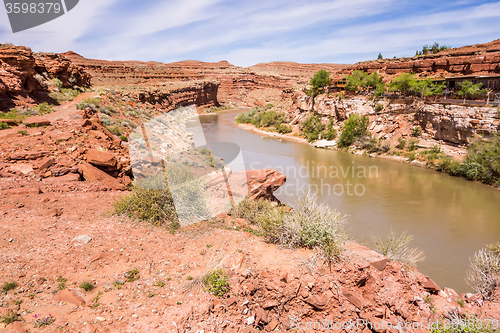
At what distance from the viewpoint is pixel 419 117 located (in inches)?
1009

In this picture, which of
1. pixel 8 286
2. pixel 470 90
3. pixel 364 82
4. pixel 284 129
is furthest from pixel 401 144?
pixel 8 286

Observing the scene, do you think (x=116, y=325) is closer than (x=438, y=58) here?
Yes

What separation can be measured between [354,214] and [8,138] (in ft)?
48.6

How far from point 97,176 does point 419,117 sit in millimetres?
28287

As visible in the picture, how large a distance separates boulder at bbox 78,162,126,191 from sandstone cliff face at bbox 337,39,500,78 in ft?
131

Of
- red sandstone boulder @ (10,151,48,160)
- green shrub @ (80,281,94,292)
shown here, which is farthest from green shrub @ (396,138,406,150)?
green shrub @ (80,281,94,292)

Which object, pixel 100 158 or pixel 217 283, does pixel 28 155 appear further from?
pixel 217 283

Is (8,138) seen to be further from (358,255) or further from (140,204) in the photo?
(358,255)

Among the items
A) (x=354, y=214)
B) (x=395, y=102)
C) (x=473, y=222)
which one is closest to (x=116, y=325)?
(x=354, y=214)

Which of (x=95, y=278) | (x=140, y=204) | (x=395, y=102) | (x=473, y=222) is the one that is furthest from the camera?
(x=395, y=102)

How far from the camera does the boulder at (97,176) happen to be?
823 cm

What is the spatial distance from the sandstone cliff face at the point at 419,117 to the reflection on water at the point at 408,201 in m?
4.35

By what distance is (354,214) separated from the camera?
13562mm

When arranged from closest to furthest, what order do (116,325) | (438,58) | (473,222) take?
(116,325) < (473,222) < (438,58)
